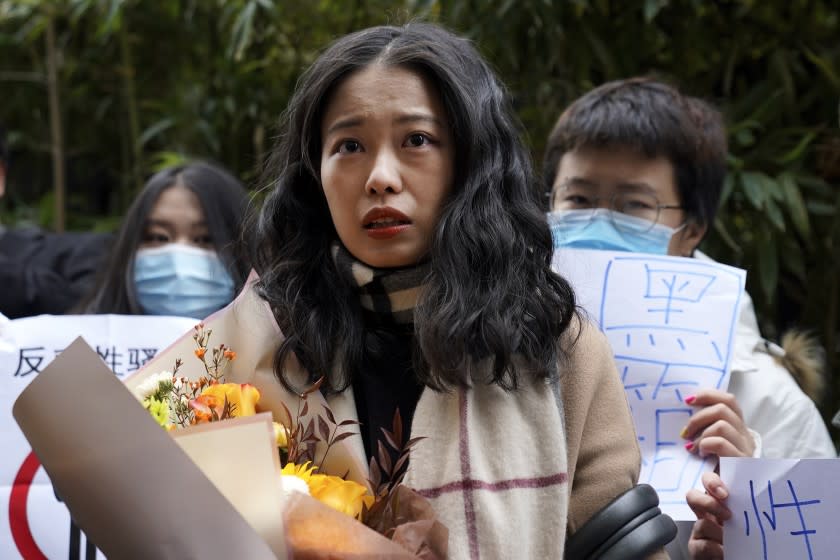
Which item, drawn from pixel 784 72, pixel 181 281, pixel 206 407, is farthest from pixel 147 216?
pixel 784 72

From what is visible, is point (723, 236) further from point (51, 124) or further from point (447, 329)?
point (51, 124)

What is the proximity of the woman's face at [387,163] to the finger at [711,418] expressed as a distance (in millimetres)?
670

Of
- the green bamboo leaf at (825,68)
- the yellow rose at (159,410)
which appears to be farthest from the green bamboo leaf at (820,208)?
the yellow rose at (159,410)

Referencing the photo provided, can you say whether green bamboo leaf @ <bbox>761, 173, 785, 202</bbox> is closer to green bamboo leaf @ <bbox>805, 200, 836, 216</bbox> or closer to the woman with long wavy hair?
green bamboo leaf @ <bbox>805, 200, 836, 216</bbox>

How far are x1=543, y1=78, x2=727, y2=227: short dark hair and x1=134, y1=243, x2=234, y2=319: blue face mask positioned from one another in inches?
37.4

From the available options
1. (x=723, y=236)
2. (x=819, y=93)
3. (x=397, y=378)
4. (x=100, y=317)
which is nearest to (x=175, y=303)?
(x=100, y=317)

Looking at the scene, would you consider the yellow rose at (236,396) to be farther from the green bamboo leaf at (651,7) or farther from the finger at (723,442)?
the green bamboo leaf at (651,7)

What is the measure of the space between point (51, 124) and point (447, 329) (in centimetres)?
398

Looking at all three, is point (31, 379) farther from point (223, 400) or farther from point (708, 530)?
point (708, 530)

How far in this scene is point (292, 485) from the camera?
1.38 meters

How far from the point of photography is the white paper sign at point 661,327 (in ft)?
7.02

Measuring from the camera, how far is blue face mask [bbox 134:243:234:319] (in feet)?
9.79

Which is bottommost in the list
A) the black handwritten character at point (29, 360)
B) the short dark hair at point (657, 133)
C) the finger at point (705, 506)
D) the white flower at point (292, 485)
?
the finger at point (705, 506)

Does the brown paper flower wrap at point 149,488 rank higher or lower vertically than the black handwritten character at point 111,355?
higher
